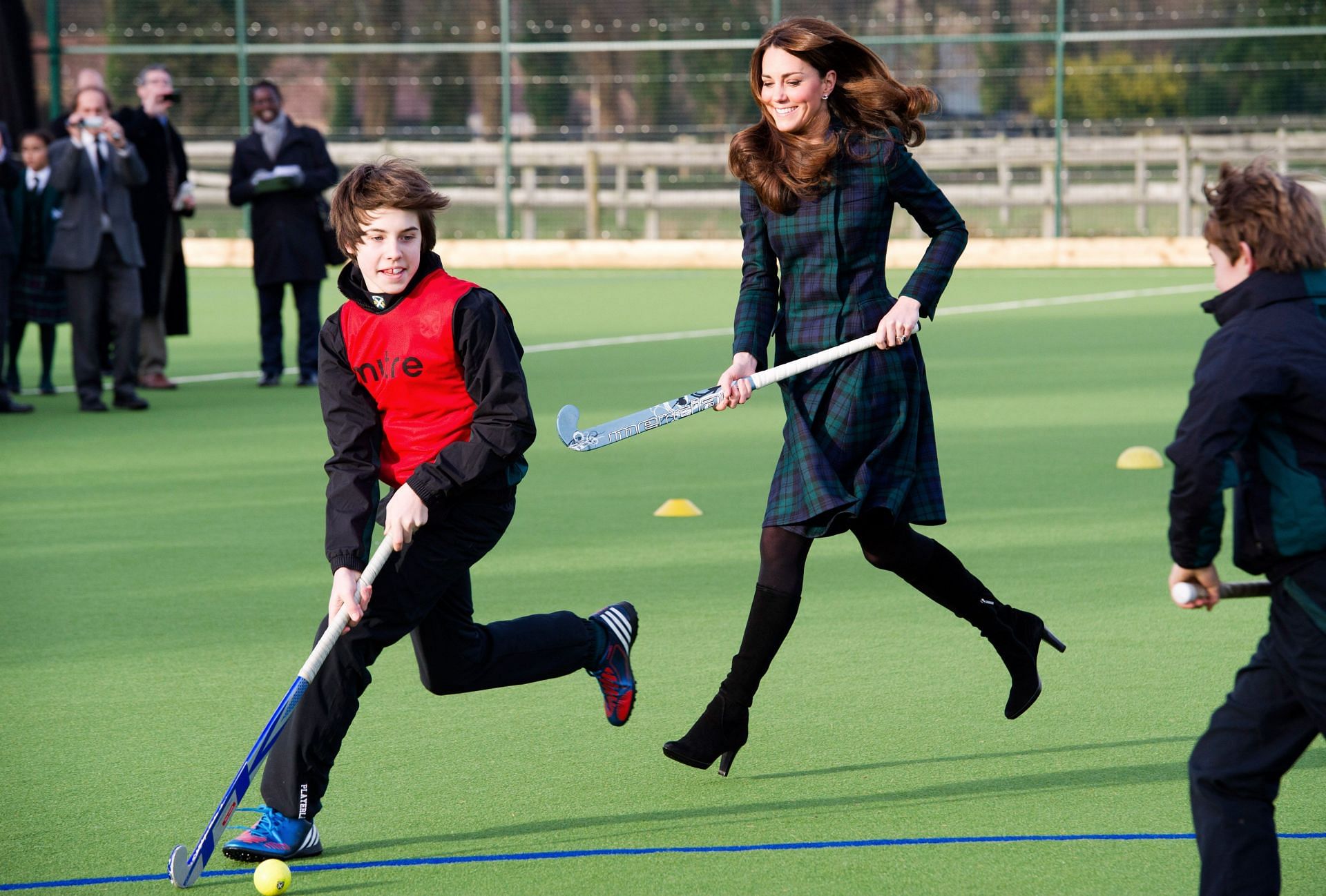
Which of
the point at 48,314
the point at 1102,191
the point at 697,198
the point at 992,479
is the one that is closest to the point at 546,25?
the point at 697,198

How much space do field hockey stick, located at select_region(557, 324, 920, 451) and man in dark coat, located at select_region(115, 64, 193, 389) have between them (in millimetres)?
7883

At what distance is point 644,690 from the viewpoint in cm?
520

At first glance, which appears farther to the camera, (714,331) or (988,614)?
(714,331)

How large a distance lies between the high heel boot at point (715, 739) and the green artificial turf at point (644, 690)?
0.21 feet

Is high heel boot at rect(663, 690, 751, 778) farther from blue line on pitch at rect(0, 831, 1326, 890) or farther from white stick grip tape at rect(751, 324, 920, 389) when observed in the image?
white stick grip tape at rect(751, 324, 920, 389)

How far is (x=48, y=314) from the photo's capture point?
11.7 meters

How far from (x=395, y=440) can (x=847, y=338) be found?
3.69 feet

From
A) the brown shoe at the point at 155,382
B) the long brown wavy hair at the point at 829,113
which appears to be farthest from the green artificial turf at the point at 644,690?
the brown shoe at the point at 155,382

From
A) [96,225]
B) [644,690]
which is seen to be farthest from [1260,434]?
[96,225]

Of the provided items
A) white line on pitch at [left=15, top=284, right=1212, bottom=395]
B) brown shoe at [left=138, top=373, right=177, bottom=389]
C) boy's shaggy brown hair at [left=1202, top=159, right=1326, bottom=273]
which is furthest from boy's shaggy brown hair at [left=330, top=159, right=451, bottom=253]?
white line on pitch at [left=15, top=284, right=1212, bottom=395]

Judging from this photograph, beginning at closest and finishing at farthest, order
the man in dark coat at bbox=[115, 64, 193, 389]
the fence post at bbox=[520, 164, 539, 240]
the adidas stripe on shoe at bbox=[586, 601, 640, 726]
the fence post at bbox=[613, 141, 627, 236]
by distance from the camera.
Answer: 1. the adidas stripe on shoe at bbox=[586, 601, 640, 726]
2. the man in dark coat at bbox=[115, 64, 193, 389]
3. the fence post at bbox=[613, 141, 627, 236]
4. the fence post at bbox=[520, 164, 539, 240]

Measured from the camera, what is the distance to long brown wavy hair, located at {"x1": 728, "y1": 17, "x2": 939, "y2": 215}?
4.49 metres

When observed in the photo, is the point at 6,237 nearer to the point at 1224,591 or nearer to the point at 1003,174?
the point at 1224,591

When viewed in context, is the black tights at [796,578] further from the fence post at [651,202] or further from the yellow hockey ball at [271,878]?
the fence post at [651,202]
